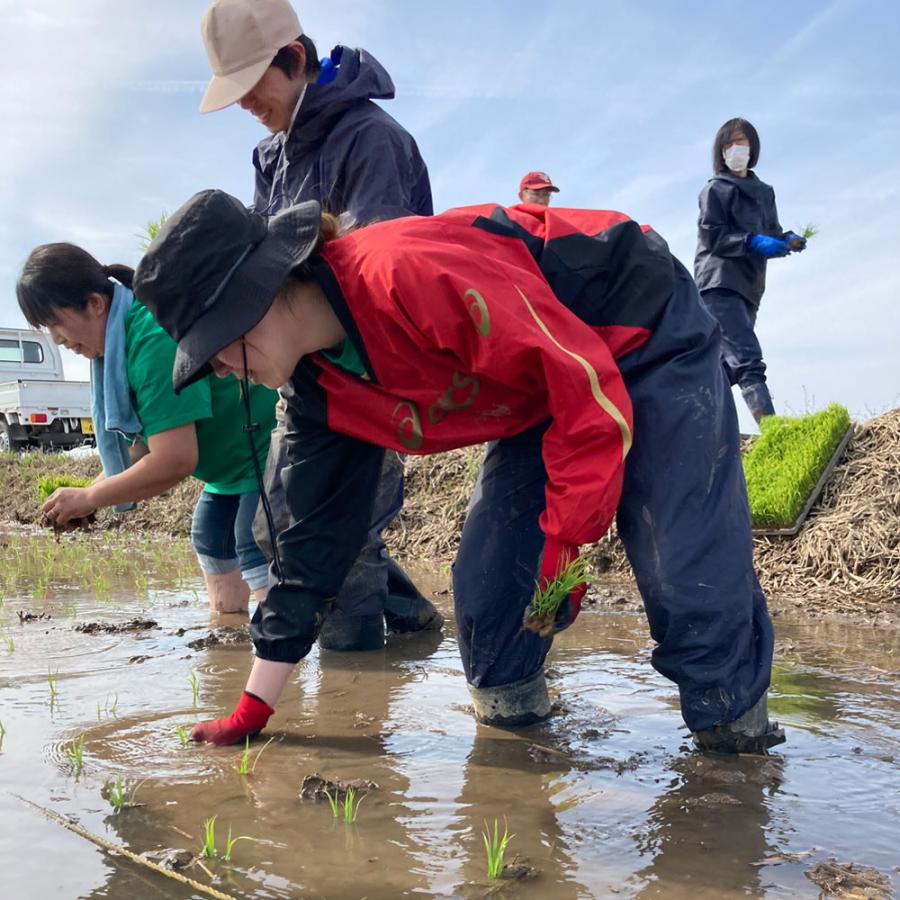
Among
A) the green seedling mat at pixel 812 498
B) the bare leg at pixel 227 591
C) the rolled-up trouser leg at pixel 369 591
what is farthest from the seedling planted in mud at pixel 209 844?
the green seedling mat at pixel 812 498

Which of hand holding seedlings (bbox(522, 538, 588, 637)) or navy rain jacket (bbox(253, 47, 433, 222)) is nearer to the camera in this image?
hand holding seedlings (bbox(522, 538, 588, 637))

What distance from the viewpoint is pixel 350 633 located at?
393cm

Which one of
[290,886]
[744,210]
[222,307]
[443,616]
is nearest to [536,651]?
[290,886]

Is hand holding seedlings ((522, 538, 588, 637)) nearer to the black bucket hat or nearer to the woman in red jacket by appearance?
the woman in red jacket

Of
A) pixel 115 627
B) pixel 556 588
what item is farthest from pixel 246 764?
pixel 115 627

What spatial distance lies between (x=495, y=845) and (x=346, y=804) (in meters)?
0.39

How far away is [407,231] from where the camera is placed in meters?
2.25

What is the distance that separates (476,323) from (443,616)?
2.87 meters

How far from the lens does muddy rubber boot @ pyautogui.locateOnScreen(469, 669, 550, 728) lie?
290cm

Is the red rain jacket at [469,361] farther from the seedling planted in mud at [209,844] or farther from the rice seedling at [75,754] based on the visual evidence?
the seedling planted in mud at [209,844]

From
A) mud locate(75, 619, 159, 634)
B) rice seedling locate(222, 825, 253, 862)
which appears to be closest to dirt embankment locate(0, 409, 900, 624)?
mud locate(75, 619, 159, 634)

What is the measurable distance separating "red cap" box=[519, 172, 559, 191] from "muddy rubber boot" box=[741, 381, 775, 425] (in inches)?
82.7

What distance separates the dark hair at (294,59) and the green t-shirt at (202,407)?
3.36 ft

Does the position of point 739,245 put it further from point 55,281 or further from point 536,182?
point 55,281
